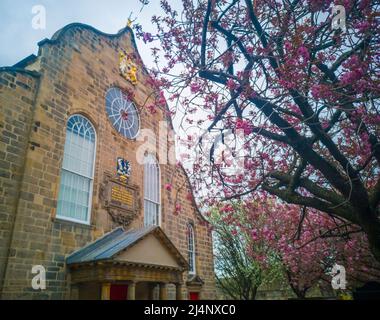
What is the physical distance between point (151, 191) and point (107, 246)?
15.9ft

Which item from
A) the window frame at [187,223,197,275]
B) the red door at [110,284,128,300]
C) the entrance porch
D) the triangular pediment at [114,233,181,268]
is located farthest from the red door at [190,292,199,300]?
the red door at [110,284,128,300]

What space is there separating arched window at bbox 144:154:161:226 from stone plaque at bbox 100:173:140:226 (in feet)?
4.08

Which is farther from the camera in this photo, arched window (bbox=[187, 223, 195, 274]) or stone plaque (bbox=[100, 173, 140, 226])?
arched window (bbox=[187, 223, 195, 274])

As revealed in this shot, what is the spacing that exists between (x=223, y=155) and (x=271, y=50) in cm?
260

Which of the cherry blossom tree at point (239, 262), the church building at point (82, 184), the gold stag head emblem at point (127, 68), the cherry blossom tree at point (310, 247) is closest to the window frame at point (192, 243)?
the church building at point (82, 184)

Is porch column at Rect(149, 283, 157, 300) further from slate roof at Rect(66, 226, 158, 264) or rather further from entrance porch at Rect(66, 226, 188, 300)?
slate roof at Rect(66, 226, 158, 264)

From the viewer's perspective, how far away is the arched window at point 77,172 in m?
9.35

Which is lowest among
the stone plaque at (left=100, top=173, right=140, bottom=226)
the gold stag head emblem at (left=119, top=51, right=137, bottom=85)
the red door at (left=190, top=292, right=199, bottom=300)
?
the red door at (left=190, top=292, right=199, bottom=300)

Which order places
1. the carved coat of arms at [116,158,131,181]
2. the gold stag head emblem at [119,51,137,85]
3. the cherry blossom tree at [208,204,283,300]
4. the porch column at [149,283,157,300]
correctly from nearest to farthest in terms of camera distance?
the porch column at [149,283,157,300], the carved coat of arms at [116,158,131,181], the gold stag head emblem at [119,51,137,85], the cherry blossom tree at [208,204,283,300]

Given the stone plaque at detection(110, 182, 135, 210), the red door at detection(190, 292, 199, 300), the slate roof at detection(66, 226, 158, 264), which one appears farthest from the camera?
the red door at detection(190, 292, 199, 300)

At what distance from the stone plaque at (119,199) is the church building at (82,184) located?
42 mm

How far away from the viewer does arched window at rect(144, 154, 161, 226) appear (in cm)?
1327
